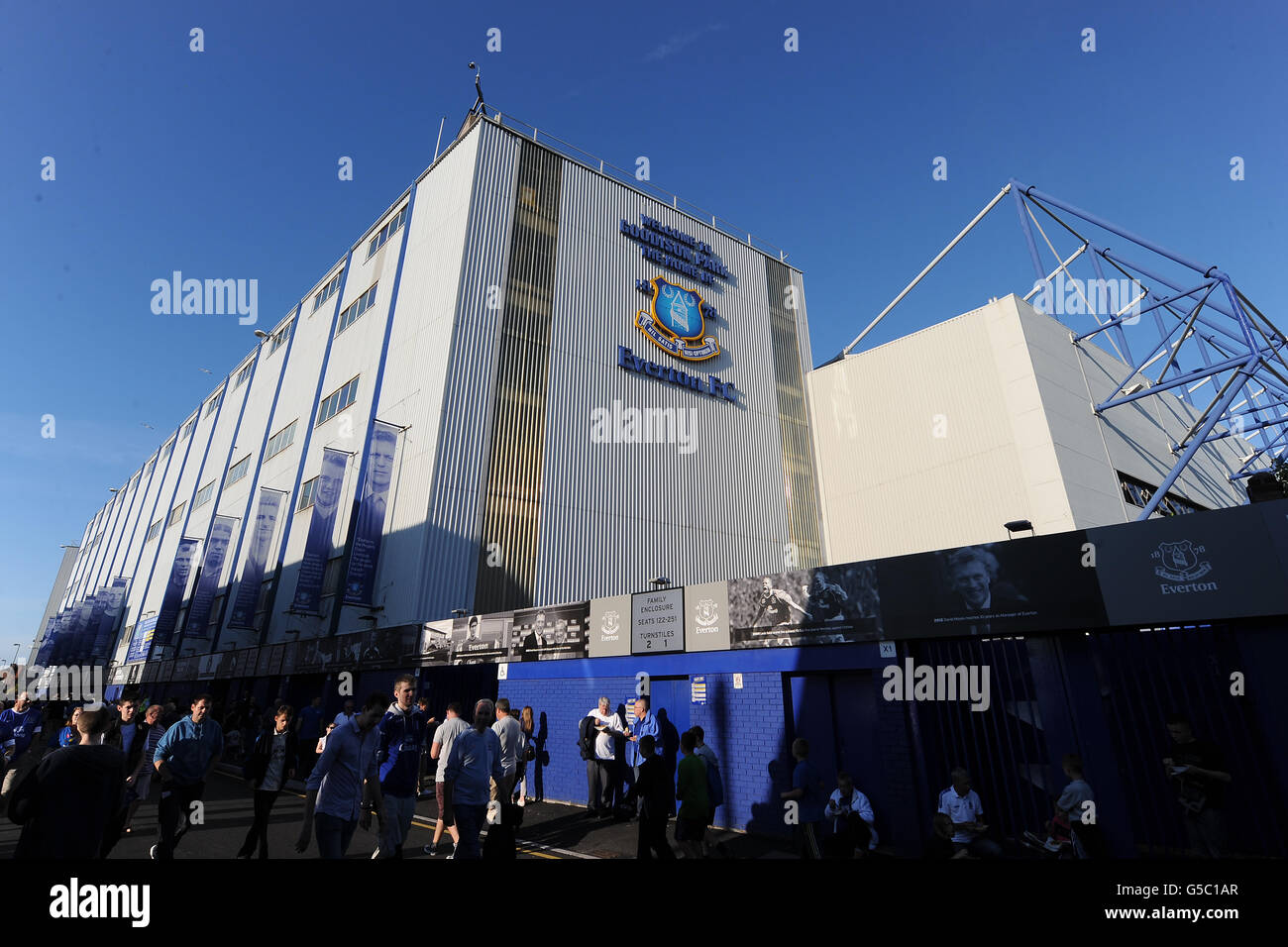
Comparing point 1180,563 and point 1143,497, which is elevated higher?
point 1143,497

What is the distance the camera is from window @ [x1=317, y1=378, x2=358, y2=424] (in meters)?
29.0

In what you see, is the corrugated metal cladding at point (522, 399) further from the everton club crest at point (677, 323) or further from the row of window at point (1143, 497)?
the row of window at point (1143, 497)

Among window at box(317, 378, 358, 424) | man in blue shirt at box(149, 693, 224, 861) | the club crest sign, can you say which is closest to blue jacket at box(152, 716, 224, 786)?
man in blue shirt at box(149, 693, 224, 861)

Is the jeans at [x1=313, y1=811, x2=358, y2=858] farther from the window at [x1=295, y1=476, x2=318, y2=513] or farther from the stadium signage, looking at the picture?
the window at [x1=295, y1=476, x2=318, y2=513]

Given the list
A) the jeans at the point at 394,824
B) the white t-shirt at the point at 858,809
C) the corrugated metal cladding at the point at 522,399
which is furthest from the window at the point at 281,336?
the white t-shirt at the point at 858,809

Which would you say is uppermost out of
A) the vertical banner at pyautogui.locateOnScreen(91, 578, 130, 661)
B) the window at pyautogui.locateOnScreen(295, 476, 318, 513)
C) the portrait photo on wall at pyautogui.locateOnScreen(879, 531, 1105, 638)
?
the window at pyautogui.locateOnScreen(295, 476, 318, 513)

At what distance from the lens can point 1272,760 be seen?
309 inches

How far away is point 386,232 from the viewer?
32.2 m

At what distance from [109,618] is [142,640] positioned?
14.5 metres

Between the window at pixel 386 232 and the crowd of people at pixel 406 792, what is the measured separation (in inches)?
1022

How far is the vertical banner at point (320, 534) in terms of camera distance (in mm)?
23531

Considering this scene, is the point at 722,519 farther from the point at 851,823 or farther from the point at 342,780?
the point at 342,780

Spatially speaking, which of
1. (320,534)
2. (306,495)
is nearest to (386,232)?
(306,495)

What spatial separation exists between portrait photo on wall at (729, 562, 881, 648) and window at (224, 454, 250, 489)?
3565 cm
